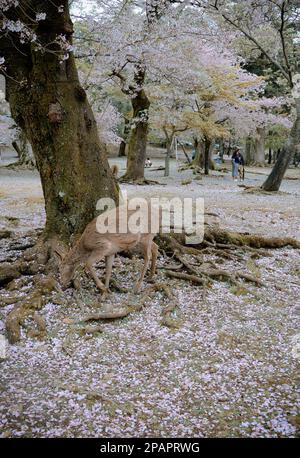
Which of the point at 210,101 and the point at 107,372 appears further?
the point at 210,101

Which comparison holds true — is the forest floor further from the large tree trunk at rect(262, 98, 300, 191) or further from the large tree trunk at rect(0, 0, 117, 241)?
the large tree trunk at rect(262, 98, 300, 191)

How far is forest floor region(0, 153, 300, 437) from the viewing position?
10.9 feet

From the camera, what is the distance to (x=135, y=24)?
43.8ft

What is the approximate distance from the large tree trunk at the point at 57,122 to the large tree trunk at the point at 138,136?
1346 centimetres

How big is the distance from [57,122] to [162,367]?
367 centimetres

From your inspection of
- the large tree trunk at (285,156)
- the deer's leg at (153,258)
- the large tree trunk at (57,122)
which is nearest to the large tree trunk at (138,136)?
the large tree trunk at (285,156)

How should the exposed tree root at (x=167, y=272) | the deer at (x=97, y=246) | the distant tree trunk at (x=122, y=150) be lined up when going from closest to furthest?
1. the exposed tree root at (x=167, y=272)
2. the deer at (x=97, y=246)
3. the distant tree trunk at (x=122, y=150)

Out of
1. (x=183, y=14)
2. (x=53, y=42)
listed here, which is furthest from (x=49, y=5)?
(x=183, y=14)

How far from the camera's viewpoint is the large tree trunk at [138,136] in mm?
19500

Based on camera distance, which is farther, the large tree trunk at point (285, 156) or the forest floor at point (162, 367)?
the large tree trunk at point (285, 156)

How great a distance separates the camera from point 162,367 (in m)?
4.16

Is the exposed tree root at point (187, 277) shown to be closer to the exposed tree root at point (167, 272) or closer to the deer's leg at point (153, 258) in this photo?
the exposed tree root at point (167, 272)

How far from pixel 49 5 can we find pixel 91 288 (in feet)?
13.0
